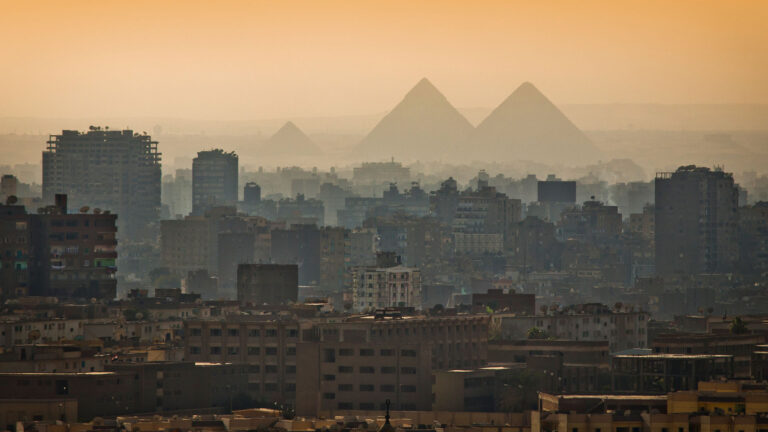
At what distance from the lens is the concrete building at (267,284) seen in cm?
14200

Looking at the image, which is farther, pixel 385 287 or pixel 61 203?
pixel 385 287

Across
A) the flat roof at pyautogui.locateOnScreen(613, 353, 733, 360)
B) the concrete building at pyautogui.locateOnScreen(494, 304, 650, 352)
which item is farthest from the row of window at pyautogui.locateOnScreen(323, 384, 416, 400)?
the concrete building at pyautogui.locateOnScreen(494, 304, 650, 352)

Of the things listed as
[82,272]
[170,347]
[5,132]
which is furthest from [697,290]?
[170,347]

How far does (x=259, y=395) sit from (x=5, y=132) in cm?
10010

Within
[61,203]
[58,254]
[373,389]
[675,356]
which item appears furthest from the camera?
[61,203]

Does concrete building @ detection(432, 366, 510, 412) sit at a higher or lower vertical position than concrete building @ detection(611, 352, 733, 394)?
lower

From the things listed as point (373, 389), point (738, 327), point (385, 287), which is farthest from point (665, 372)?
point (385, 287)

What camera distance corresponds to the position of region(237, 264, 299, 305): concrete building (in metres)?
142

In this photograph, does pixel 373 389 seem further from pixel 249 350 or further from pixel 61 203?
pixel 61 203

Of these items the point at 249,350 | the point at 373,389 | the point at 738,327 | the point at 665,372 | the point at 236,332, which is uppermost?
the point at 738,327

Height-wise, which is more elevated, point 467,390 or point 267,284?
point 267,284

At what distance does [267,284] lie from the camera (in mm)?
144250

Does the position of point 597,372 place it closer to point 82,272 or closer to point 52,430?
→ point 52,430

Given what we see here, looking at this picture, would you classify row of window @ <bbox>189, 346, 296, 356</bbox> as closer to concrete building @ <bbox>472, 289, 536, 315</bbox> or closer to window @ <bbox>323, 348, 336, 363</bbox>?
window @ <bbox>323, 348, 336, 363</bbox>
